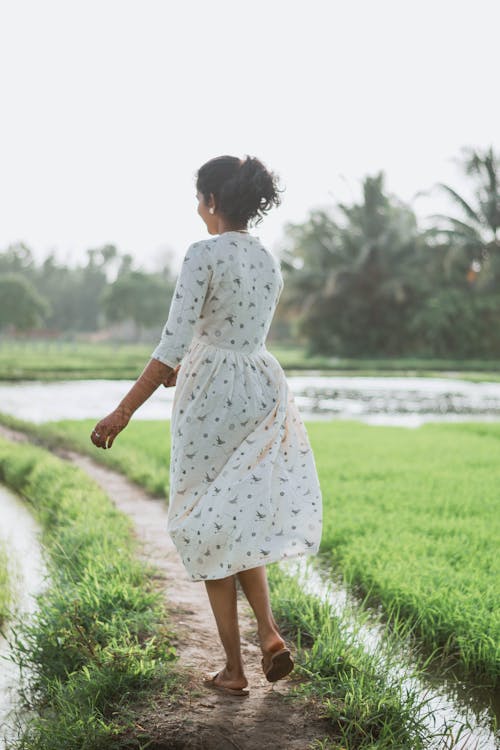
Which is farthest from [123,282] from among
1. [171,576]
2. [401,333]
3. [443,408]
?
[171,576]

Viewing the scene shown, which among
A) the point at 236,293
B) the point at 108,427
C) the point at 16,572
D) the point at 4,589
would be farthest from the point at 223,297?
the point at 16,572

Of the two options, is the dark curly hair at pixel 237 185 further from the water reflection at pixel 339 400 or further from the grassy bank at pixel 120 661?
the water reflection at pixel 339 400

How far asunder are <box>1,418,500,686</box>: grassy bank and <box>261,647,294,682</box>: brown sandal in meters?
0.77

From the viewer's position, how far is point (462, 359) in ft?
93.8

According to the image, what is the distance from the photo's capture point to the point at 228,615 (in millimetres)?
2314

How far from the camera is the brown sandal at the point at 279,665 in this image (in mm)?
2219

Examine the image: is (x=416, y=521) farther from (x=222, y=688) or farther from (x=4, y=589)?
(x=222, y=688)

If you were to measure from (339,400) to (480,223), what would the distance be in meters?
15.7

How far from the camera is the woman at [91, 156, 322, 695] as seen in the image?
2.23 metres

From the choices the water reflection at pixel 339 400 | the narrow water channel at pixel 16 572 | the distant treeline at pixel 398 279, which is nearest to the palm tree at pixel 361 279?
the distant treeline at pixel 398 279

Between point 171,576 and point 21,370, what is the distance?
19.3m

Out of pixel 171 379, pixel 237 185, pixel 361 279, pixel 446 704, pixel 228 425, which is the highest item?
pixel 361 279

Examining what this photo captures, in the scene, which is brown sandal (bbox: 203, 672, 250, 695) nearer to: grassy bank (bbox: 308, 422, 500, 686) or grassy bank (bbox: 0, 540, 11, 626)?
grassy bank (bbox: 308, 422, 500, 686)

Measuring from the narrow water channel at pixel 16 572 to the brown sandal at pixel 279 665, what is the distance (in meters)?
0.78
